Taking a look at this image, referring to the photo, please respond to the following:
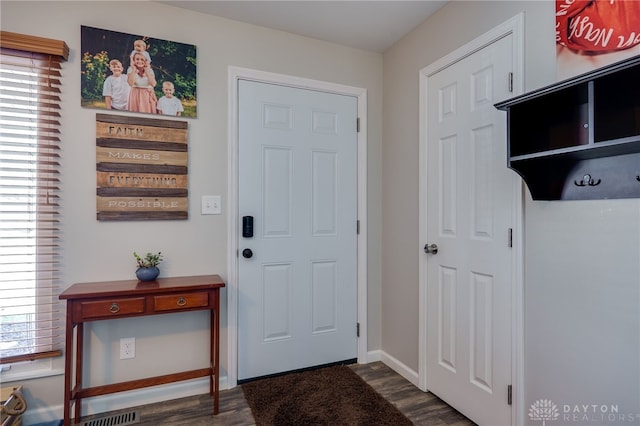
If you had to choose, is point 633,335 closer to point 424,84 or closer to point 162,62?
point 424,84

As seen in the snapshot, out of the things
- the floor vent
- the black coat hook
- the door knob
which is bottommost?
the floor vent

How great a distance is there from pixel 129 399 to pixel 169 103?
1877 mm

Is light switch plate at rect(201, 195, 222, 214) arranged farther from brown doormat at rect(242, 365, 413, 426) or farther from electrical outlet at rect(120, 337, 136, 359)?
brown doormat at rect(242, 365, 413, 426)

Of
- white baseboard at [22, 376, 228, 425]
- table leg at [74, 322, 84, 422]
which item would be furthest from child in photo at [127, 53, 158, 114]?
white baseboard at [22, 376, 228, 425]

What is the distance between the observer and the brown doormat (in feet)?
6.48

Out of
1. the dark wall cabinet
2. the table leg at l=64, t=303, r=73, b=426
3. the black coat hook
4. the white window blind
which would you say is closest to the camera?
the dark wall cabinet

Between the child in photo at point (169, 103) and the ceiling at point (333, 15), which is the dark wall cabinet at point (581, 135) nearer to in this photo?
the ceiling at point (333, 15)

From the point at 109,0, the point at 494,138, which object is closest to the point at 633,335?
the point at 494,138

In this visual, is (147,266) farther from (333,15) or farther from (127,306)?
(333,15)

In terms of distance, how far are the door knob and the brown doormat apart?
0.99m

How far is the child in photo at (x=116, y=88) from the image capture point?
206 centimetres

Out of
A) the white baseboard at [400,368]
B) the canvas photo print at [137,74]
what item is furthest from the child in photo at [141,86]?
the white baseboard at [400,368]

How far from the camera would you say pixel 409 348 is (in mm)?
2484

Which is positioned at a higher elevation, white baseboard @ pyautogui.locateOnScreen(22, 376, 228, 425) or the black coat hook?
the black coat hook
